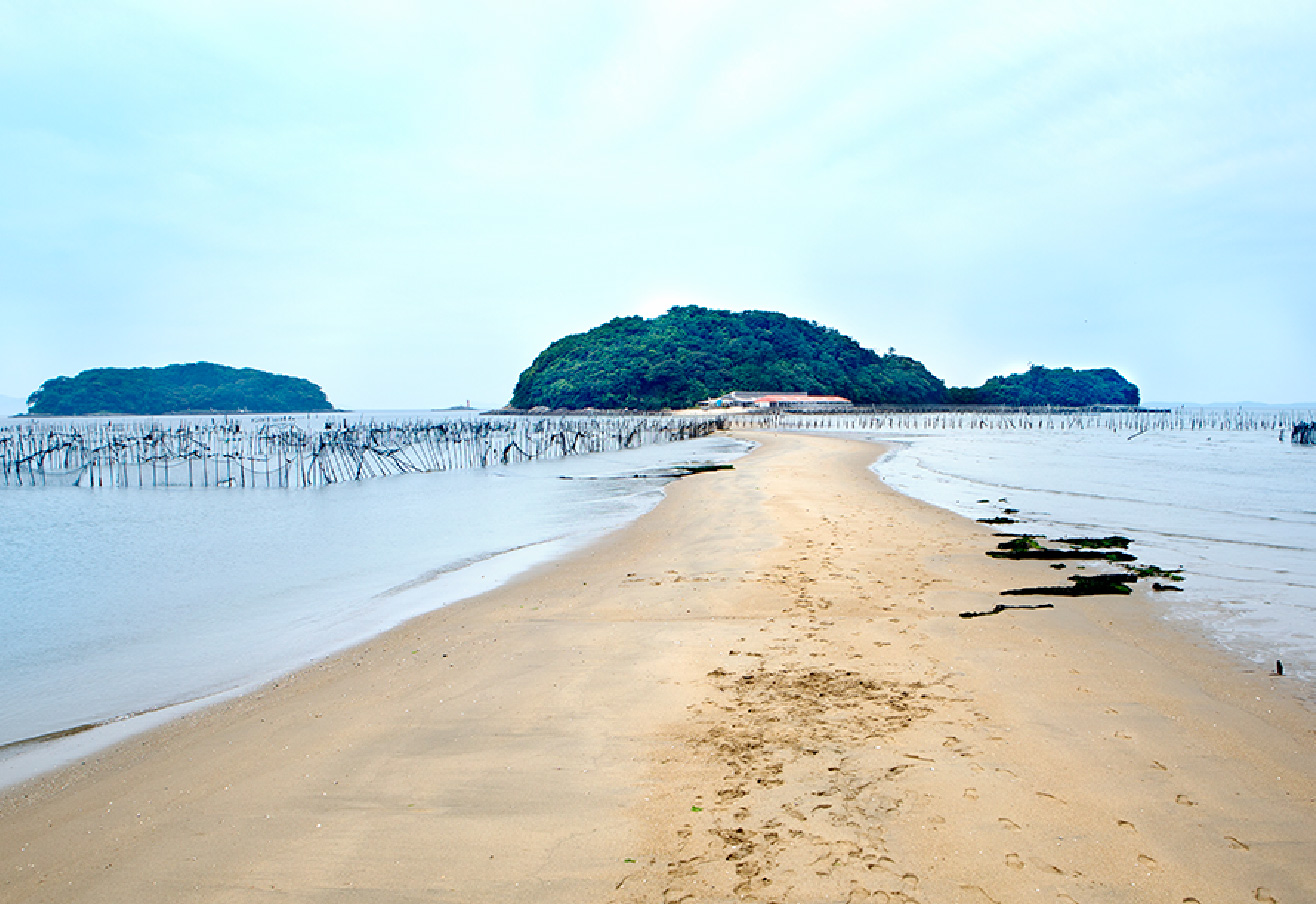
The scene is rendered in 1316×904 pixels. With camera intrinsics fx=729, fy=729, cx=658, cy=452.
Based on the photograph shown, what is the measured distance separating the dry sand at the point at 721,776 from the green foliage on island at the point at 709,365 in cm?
10979

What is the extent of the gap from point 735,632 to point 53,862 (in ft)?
15.5

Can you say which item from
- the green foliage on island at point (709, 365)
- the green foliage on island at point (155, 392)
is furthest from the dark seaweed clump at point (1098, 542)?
the green foliage on island at point (155, 392)

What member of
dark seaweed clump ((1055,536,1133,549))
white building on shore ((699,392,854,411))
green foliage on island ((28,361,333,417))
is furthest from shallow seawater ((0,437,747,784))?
green foliage on island ((28,361,333,417))

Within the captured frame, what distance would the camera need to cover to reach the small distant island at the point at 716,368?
12362 cm

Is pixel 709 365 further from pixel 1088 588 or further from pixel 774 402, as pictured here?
pixel 1088 588

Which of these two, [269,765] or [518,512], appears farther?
[518,512]

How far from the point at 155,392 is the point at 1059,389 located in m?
208

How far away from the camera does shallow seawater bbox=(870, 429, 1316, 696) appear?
7.14 meters

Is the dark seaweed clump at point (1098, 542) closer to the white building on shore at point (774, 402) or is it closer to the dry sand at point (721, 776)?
the dry sand at point (721, 776)

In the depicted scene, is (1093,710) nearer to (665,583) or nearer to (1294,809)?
(1294,809)

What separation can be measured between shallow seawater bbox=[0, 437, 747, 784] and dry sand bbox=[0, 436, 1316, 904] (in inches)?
55.0

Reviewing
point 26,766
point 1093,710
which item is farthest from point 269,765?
point 1093,710

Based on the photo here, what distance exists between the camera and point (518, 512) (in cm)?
1806

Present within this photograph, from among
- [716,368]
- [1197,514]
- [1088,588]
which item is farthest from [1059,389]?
[1088,588]
